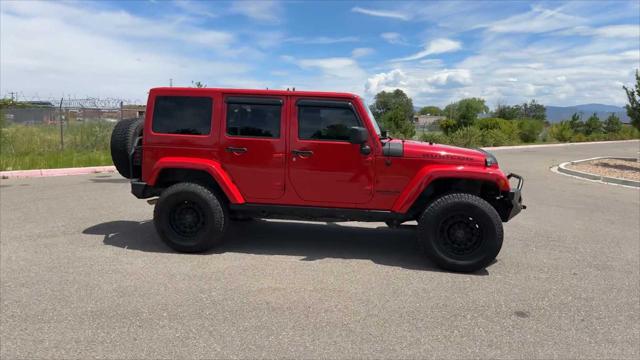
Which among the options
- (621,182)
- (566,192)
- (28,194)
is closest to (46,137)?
(28,194)

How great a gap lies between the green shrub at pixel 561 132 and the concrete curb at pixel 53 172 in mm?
33143

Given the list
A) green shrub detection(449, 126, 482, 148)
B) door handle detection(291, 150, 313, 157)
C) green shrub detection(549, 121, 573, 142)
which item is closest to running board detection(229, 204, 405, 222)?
door handle detection(291, 150, 313, 157)

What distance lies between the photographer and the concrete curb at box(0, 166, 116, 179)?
10.6 meters

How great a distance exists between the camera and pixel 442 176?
14.7 ft

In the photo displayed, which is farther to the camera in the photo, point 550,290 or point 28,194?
point 28,194

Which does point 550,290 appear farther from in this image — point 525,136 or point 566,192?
point 525,136

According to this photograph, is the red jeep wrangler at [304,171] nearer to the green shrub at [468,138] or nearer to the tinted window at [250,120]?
the tinted window at [250,120]

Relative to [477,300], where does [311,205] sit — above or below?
above

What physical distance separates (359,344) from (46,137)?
16.1m

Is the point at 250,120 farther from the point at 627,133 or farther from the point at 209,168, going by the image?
the point at 627,133

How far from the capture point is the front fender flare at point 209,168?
15.6 ft

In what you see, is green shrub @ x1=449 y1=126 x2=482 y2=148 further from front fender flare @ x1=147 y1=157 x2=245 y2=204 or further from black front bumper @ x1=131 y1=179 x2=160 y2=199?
black front bumper @ x1=131 y1=179 x2=160 y2=199

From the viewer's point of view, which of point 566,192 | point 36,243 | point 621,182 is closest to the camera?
point 36,243

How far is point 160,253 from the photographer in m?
4.93
